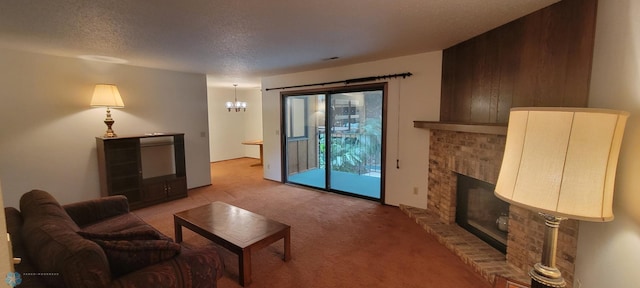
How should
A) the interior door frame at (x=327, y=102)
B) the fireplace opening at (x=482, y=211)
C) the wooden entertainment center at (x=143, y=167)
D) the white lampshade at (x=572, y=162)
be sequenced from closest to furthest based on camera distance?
the white lampshade at (x=572, y=162)
the fireplace opening at (x=482, y=211)
the wooden entertainment center at (x=143, y=167)
the interior door frame at (x=327, y=102)

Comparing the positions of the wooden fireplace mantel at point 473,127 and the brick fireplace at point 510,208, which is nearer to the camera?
the brick fireplace at point 510,208

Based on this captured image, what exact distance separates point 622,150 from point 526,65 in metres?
1.06

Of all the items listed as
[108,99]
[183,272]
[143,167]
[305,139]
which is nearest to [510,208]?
[183,272]

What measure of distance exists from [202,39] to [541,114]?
2.83 meters

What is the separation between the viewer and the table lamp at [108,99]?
3.75 m

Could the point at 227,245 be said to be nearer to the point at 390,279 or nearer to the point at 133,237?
the point at 133,237

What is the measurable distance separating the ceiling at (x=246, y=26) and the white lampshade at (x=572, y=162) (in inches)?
48.7

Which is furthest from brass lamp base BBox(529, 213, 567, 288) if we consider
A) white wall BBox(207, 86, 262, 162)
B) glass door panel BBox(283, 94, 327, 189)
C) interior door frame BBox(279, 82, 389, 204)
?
white wall BBox(207, 86, 262, 162)

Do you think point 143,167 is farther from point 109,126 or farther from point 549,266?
point 549,266

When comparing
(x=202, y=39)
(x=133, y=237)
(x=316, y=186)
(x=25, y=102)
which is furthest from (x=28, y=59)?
(x=316, y=186)

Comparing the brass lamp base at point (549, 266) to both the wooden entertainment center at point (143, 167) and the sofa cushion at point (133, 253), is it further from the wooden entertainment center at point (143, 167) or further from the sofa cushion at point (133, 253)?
the wooden entertainment center at point (143, 167)

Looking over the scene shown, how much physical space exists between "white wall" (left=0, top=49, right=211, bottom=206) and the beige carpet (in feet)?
3.89

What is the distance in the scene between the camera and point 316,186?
5.14 metres

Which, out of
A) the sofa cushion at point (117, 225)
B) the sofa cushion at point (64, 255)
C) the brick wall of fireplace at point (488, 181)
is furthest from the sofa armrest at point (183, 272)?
the brick wall of fireplace at point (488, 181)
